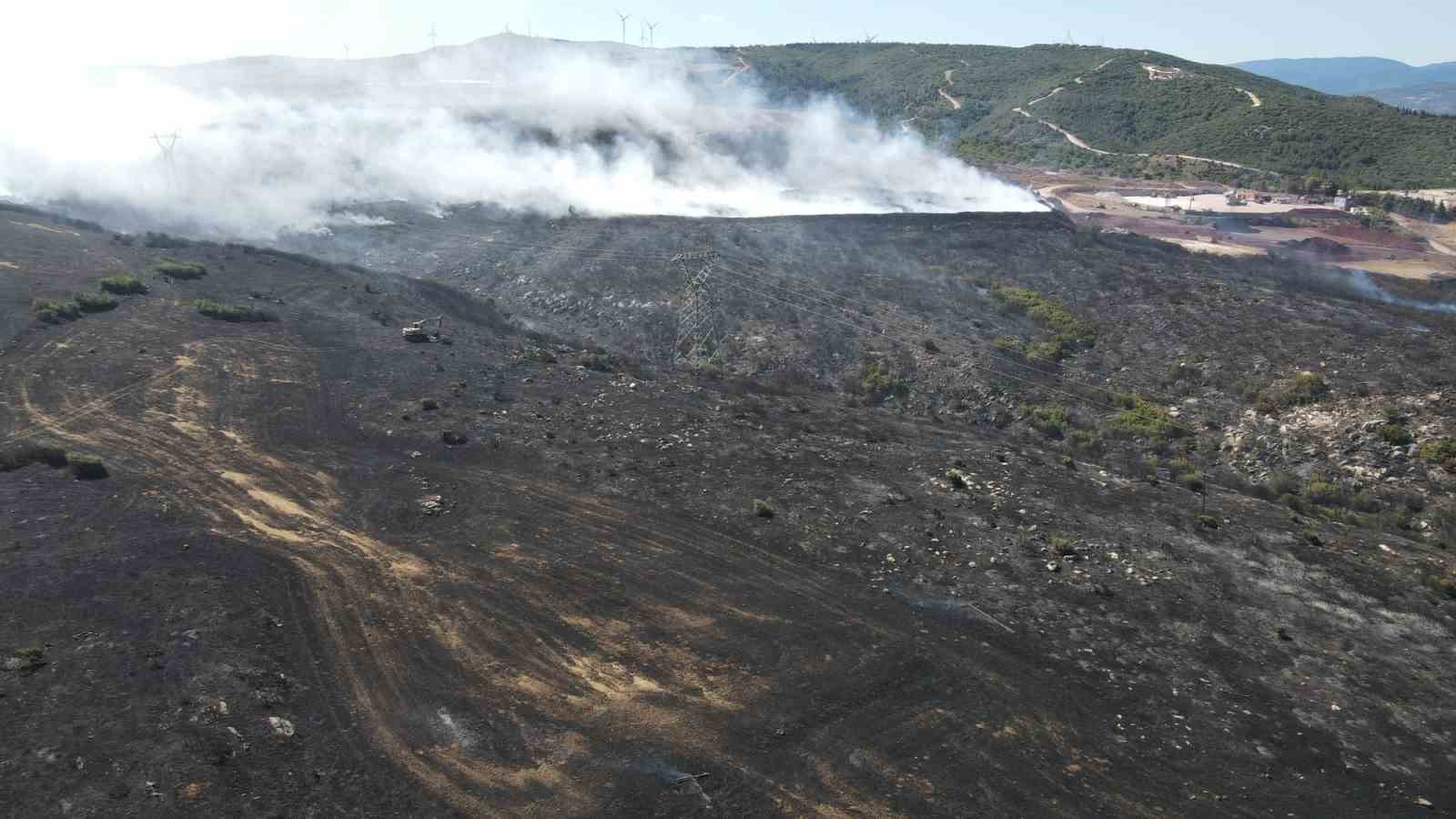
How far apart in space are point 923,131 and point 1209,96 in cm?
4395

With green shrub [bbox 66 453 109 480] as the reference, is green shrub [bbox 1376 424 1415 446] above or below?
above

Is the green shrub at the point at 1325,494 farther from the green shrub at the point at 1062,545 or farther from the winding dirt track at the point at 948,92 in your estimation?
the winding dirt track at the point at 948,92

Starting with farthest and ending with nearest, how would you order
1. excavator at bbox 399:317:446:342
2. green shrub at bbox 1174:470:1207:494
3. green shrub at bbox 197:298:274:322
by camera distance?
1. excavator at bbox 399:317:446:342
2. green shrub at bbox 197:298:274:322
3. green shrub at bbox 1174:470:1207:494

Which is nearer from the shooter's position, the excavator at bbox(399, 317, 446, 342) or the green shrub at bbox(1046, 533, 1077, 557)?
the green shrub at bbox(1046, 533, 1077, 557)

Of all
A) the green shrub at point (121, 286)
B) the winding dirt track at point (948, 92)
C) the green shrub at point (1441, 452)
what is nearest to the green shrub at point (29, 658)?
the green shrub at point (121, 286)

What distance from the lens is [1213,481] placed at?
33250 mm

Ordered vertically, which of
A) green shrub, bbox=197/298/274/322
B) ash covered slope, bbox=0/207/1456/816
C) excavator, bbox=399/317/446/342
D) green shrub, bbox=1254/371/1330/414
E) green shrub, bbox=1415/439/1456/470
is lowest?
ash covered slope, bbox=0/207/1456/816

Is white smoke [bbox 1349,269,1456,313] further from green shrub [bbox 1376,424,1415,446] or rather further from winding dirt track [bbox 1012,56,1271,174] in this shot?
winding dirt track [bbox 1012,56,1271,174]

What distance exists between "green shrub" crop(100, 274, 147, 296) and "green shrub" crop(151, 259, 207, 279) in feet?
8.33

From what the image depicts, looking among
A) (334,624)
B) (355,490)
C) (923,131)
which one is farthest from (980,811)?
(923,131)

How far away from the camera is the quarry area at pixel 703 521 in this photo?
15969 mm

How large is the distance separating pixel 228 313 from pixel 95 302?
16.5 feet

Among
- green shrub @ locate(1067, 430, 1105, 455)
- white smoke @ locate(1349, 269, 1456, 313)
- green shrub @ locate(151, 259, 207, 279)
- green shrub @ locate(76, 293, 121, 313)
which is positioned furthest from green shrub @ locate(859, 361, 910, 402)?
white smoke @ locate(1349, 269, 1456, 313)

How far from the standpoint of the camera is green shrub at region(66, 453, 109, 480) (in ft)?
78.8
